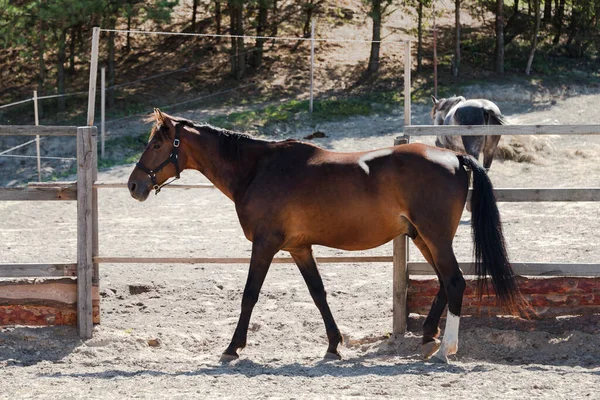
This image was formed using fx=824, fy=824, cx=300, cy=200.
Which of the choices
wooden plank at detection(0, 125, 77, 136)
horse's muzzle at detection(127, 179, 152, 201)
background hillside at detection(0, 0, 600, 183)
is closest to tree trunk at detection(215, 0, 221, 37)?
background hillside at detection(0, 0, 600, 183)

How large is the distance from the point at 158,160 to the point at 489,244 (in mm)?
2709

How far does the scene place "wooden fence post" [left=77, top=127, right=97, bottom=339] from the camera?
23.0 ft

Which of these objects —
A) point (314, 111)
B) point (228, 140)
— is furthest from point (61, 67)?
point (228, 140)

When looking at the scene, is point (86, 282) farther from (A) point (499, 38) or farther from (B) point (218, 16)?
(A) point (499, 38)

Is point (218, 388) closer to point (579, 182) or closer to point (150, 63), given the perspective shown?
point (579, 182)

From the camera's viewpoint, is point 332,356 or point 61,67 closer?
point 332,356

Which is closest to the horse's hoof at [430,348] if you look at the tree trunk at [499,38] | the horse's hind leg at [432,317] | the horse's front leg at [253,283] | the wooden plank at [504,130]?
the horse's hind leg at [432,317]

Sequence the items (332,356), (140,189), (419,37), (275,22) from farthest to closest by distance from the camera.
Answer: (275,22)
(419,37)
(140,189)
(332,356)

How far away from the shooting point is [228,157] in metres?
6.73

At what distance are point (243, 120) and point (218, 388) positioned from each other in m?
14.7

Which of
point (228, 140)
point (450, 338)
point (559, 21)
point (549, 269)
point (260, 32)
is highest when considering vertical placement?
point (559, 21)

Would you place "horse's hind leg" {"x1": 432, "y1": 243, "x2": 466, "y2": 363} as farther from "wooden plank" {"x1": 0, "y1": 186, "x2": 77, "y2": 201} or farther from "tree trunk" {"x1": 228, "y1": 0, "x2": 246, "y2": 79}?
"tree trunk" {"x1": 228, "y1": 0, "x2": 246, "y2": 79}

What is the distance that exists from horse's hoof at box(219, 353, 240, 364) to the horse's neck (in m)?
1.26

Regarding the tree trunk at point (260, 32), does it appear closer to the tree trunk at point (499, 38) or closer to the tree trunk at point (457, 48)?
the tree trunk at point (457, 48)
